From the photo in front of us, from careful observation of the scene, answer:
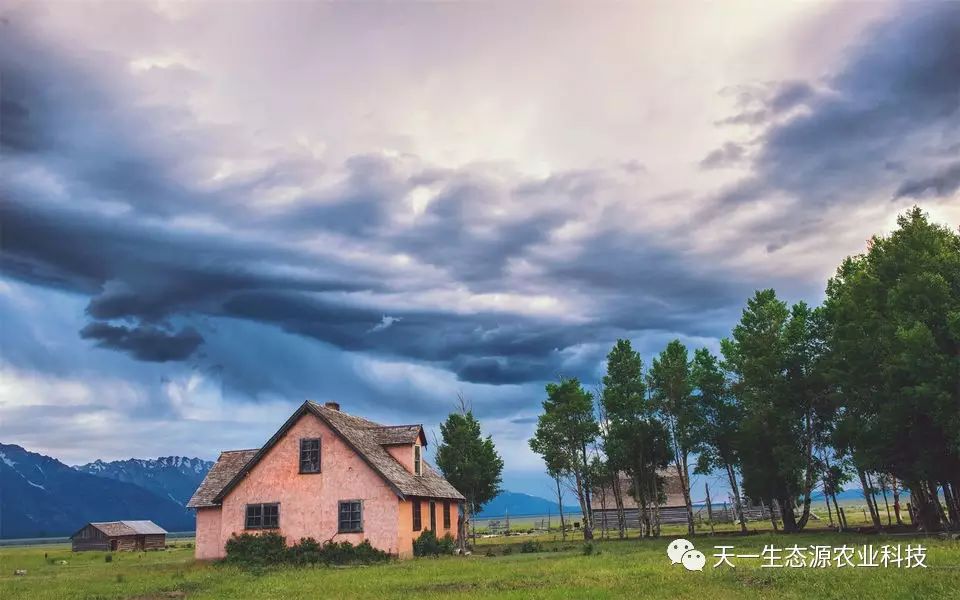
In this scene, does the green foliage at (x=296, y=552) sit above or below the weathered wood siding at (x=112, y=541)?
above

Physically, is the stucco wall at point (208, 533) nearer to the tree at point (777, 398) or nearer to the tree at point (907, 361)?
the tree at point (777, 398)

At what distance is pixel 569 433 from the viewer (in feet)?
225

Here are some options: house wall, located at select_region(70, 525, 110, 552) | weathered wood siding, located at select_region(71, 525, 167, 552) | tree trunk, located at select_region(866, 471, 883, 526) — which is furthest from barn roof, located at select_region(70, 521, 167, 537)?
tree trunk, located at select_region(866, 471, 883, 526)

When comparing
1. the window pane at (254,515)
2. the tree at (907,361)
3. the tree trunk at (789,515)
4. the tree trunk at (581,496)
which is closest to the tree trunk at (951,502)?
the tree at (907,361)

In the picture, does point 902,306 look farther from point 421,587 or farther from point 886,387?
point 421,587

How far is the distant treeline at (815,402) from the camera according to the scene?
3841 cm

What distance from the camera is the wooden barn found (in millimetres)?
100750

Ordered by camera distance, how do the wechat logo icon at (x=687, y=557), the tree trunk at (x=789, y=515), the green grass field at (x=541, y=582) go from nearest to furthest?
the green grass field at (x=541, y=582) → the wechat logo icon at (x=687, y=557) → the tree trunk at (x=789, y=515)

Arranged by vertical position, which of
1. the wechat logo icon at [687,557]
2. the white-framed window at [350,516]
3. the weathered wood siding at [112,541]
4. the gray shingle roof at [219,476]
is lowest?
the weathered wood siding at [112,541]

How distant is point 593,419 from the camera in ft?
226

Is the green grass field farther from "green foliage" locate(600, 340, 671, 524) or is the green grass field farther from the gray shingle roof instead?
"green foliage" locate(600, 340, 671, 524)

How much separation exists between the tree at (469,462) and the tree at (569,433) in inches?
268

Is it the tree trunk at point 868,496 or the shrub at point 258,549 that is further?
A: the tree trunk at point 868,496

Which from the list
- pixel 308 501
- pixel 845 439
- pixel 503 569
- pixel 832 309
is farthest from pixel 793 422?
pixel 308 501
